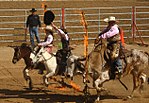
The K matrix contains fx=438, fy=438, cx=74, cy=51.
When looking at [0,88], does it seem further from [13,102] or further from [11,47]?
[11,47]

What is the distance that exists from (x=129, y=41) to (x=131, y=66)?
1053 centimetres

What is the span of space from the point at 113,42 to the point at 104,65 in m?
0.59

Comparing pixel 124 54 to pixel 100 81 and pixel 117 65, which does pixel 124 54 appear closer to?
pixel 117 65

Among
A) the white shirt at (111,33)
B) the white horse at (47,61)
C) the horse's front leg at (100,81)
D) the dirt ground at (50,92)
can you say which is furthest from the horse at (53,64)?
the white shirt at (111,33)

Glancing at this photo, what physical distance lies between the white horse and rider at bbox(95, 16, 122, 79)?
1392 mm

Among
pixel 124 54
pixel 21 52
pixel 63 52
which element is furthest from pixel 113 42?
pixel 21 52

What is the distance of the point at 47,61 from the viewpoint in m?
11.1

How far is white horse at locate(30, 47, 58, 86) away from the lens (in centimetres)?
1108

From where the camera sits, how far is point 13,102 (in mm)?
10453

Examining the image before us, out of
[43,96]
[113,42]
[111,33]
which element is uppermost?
[111,33]

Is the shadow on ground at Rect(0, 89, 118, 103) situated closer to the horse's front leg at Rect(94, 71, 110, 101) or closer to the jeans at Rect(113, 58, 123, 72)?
the horse's front leg at Rect(94, 71, 110, 101)

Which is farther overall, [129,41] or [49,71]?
[129,41]

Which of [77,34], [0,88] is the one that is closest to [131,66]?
[0,88]

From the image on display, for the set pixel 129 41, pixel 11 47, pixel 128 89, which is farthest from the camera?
pixel 129 41
